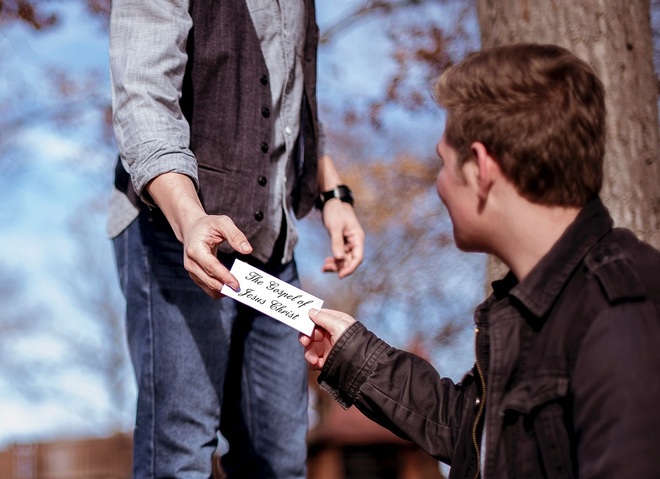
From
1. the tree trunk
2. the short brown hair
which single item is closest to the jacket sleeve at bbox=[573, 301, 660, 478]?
the short brown hair

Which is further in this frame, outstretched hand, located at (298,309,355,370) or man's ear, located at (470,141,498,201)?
outstretched hand, located at (298,309,355,370)

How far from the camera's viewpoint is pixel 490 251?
6.51 feet

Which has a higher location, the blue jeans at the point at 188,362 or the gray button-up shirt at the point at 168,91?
the gray button-up shirt at the point at 168,91

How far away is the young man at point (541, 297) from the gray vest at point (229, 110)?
0.52 meters

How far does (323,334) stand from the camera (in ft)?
7.18

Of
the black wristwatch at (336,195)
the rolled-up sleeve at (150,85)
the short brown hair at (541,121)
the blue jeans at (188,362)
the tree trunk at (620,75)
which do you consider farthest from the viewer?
the tree trunk at (620,75)

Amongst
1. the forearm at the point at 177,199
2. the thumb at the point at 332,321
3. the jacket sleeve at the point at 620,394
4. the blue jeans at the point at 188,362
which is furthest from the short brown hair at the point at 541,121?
the blue jeans at the point at 188,362

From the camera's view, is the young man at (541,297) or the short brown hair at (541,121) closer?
the young man at (541,297)

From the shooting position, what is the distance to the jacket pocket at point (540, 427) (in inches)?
66.5

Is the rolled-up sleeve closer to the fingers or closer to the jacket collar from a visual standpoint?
the fingers

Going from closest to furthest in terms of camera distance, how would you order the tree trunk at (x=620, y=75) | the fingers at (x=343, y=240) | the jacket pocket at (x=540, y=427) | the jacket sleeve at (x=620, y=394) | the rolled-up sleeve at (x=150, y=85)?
the jacket sleeve at (x=620, y=394)
the jacket pocket at (x=540, y=427)
the rolled-up sleeve at (x=150, y=85)
the fingers at (x=343, y=240)
the tree trunk at (x=620, y=75)

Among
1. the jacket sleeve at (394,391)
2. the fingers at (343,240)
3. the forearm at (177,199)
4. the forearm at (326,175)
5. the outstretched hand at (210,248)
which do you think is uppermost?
the forearm at (326,175)

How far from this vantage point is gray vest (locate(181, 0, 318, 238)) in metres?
2.49

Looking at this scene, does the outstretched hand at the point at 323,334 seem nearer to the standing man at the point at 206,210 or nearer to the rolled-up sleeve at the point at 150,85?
the standing man at the point at 206,210
